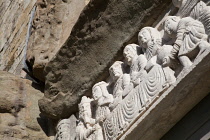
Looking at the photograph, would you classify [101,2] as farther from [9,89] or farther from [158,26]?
[9,89]

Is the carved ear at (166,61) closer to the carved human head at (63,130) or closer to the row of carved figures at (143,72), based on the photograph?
the row of carved figures at (143,72)

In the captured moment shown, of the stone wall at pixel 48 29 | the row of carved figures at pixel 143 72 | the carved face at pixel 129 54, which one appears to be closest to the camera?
the row of carved figures at pixel 143 72

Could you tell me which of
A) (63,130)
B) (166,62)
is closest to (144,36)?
(166,62)

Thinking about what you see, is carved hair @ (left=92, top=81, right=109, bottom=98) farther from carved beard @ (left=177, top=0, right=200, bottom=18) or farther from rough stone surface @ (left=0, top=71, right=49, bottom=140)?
carved beard @ (left=177, top=0, right=200, bottom=18)

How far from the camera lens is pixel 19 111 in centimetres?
442

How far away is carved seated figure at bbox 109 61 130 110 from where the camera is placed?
3.58 meters

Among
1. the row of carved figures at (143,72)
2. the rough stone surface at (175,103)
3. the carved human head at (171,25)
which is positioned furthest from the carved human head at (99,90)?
the carved human head at (171,25)

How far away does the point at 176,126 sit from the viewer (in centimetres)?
326

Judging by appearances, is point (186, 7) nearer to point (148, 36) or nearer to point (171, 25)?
point (171, 25)

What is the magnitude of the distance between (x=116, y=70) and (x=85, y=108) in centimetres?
38

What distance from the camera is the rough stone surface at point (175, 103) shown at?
297 cm

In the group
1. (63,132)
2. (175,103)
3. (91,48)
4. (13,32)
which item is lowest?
(175,103)

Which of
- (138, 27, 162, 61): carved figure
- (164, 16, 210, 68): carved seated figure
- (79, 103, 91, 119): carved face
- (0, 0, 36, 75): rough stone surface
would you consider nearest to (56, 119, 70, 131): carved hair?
(79, 103, 91, 119): carved face

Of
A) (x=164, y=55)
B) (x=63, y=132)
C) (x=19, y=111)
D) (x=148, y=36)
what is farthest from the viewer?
(x=19, y=111)
